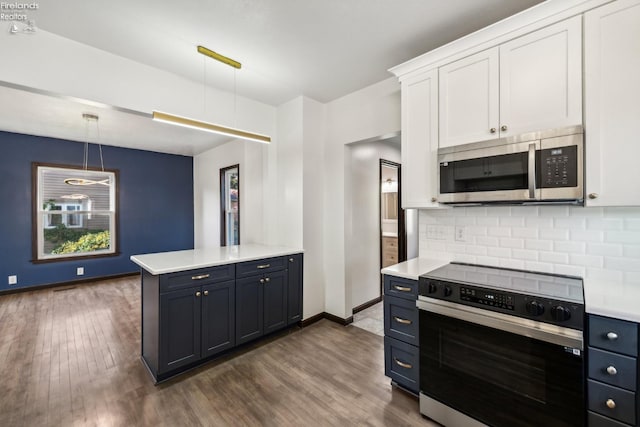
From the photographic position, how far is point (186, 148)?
5918 mm

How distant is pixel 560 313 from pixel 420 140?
57.5 inches

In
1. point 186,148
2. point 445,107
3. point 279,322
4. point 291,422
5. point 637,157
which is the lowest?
point 291,422

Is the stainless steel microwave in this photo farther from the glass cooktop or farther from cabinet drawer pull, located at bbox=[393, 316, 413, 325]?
cabinet drawer pull, located at bbox=[393, 316, 413, 325]

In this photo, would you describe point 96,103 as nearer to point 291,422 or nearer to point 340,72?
point 340,72

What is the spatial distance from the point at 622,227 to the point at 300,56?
270 centimetres

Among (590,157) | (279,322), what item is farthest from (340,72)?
(279,322)

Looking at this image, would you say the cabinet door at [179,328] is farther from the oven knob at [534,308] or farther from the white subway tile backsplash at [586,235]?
the white subway tile backsplash at [586,235]

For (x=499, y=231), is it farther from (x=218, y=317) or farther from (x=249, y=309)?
(x=218, y=317)

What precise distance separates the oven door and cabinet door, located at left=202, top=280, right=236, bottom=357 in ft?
5.69

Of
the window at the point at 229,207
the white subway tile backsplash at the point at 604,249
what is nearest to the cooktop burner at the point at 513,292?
the white subway tile backsplash at the point at 604,249

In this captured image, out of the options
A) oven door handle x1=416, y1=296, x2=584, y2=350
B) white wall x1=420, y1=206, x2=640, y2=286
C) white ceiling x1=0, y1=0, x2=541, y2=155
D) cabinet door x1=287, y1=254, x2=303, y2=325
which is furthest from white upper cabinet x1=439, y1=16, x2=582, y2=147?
cabinet door x1=287, y1=254, x2=303, y2=325

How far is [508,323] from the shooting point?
1.52 meters

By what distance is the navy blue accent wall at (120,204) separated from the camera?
4.68 meters

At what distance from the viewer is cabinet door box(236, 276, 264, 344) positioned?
269 cm
